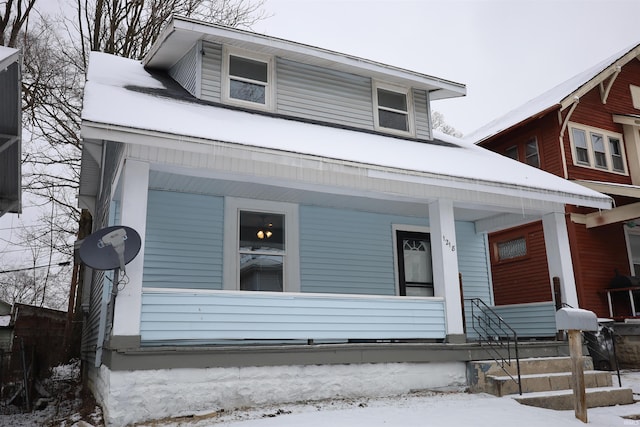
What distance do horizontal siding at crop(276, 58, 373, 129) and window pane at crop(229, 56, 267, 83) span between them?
0.29 m

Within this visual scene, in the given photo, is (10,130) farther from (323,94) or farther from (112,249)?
(323,94)

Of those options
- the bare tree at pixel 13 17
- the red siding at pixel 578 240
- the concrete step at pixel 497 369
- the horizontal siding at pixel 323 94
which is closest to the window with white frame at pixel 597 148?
the red siding at pixel 578 240

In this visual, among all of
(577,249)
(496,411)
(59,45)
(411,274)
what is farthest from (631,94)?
(59,45)

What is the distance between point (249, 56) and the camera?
31.9 feet

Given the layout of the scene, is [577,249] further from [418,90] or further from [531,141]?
[418,90]

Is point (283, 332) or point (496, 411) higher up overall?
point (283, 332)

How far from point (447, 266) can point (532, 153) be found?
9466 mm

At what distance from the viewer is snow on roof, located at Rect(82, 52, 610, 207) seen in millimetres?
6438

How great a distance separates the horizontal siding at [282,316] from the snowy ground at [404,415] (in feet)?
3.03

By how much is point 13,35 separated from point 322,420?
1668 cm

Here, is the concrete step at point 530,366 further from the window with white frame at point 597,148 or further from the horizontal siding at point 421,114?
the window with white frame at point 597,148

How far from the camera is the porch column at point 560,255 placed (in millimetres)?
8984

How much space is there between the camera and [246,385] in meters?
6.28

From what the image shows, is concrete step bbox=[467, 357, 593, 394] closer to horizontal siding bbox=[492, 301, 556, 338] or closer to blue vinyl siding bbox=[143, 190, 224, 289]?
horizontal siding bbox=[492, 301, 556, 338]
